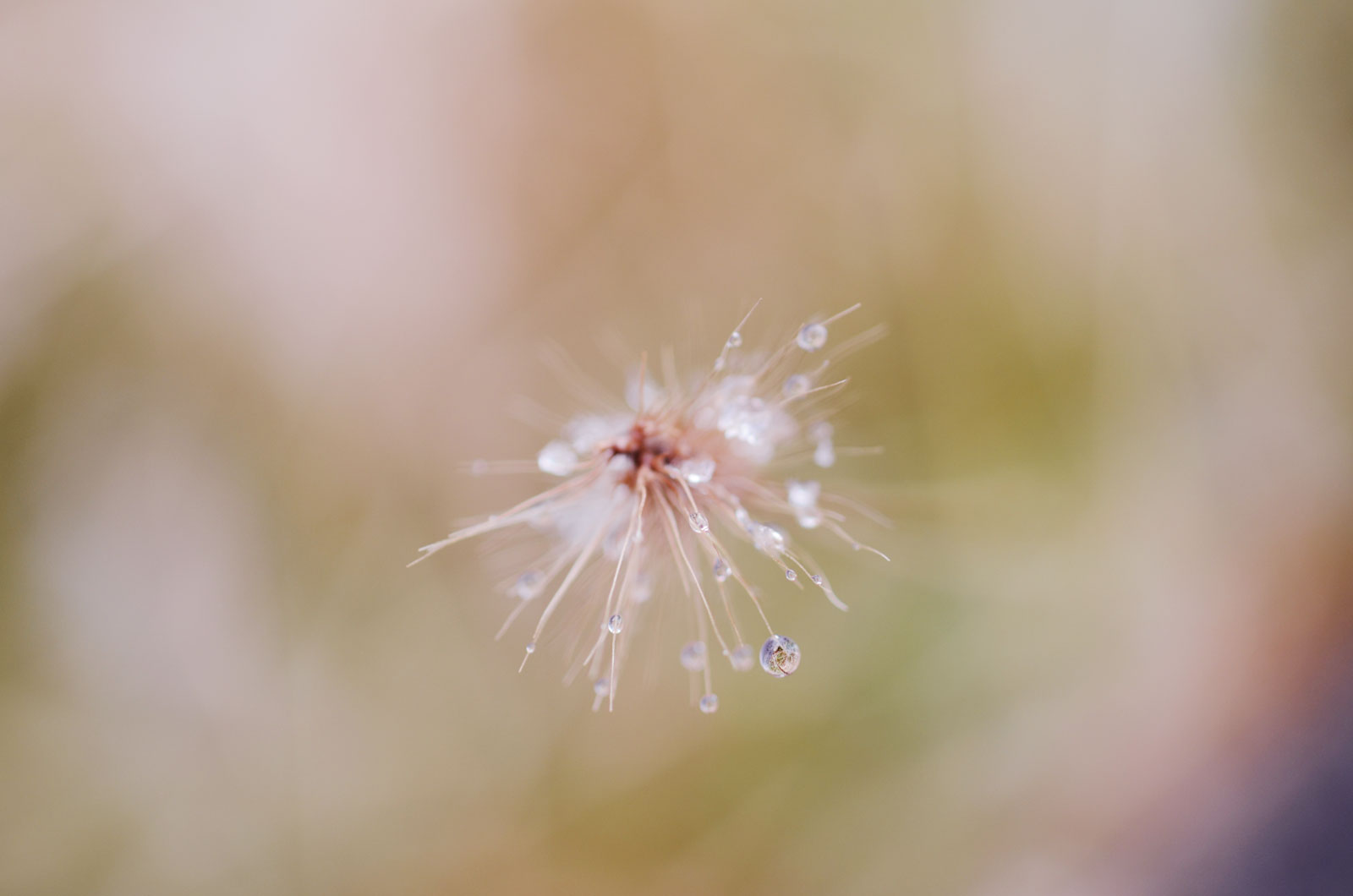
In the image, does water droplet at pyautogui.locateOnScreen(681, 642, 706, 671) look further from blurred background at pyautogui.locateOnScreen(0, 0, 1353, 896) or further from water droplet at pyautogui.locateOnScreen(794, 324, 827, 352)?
blurred background at pyautogui.locateOnScreen(0, 0, 1353, 896)

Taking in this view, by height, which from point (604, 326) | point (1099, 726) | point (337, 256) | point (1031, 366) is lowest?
point (1099, 726)

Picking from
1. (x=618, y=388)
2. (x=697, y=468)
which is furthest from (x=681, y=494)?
(x=618, y=388)

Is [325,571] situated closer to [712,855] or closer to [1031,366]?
[712,855]

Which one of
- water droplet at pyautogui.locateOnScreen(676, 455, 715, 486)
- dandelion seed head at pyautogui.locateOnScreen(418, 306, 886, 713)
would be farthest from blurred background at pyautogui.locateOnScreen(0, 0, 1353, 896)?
water droplet at pyautogui.locateOnScreen(676, 455, 715, 486)

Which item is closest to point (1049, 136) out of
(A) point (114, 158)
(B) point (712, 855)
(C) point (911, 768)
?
(C) point (911, 768)

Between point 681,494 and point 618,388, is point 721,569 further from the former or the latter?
point 618,388

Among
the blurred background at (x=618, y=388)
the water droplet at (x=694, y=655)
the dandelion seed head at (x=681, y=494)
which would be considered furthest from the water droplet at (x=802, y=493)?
the blurred background at (x=618, y=388)

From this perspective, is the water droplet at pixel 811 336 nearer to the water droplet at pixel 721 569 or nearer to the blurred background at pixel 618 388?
the water droplet at pixel 721 569
